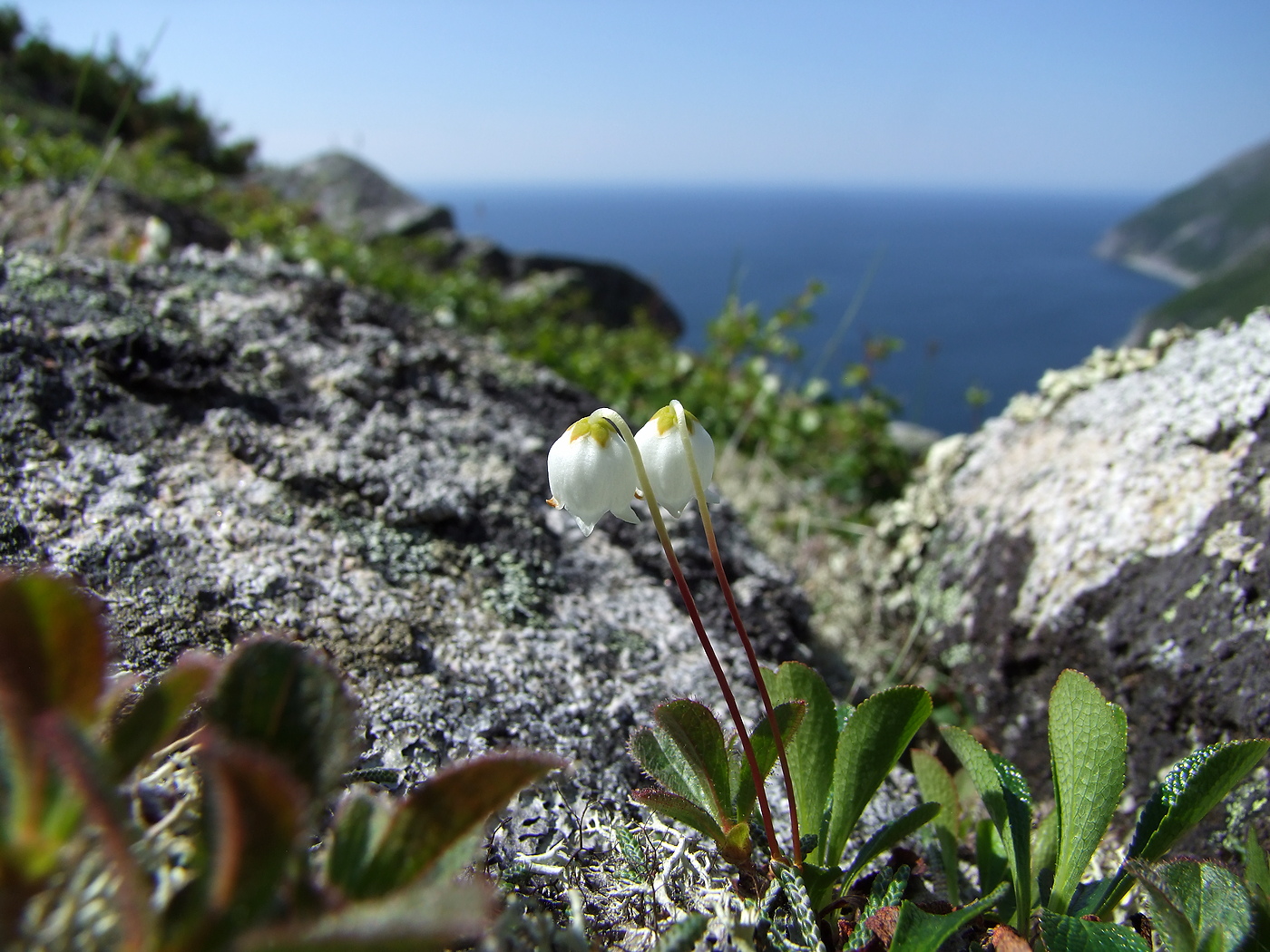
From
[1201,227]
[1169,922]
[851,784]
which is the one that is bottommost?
[851,784]

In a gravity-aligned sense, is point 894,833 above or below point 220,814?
below

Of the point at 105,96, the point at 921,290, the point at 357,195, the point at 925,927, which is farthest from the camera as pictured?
the point at 921,290

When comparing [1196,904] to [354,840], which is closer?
[354,840]

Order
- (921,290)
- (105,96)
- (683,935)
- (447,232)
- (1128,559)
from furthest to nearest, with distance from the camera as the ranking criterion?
1. (921,290)
2. (447,232)
3. (105,96)
4. (1128,559)
5. (683,935)

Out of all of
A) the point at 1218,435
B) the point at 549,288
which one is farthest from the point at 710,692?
the point at 549,288

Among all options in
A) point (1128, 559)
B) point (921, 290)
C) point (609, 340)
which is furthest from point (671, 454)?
point (921, 290)

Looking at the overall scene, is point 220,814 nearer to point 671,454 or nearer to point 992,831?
point 671,454

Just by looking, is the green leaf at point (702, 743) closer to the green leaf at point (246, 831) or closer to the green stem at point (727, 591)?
the green stem at point (727, 591)

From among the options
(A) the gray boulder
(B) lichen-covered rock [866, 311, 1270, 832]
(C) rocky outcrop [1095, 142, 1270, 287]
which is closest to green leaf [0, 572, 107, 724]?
(B) lichen-covered rock [866, 311, 1270, 832]
